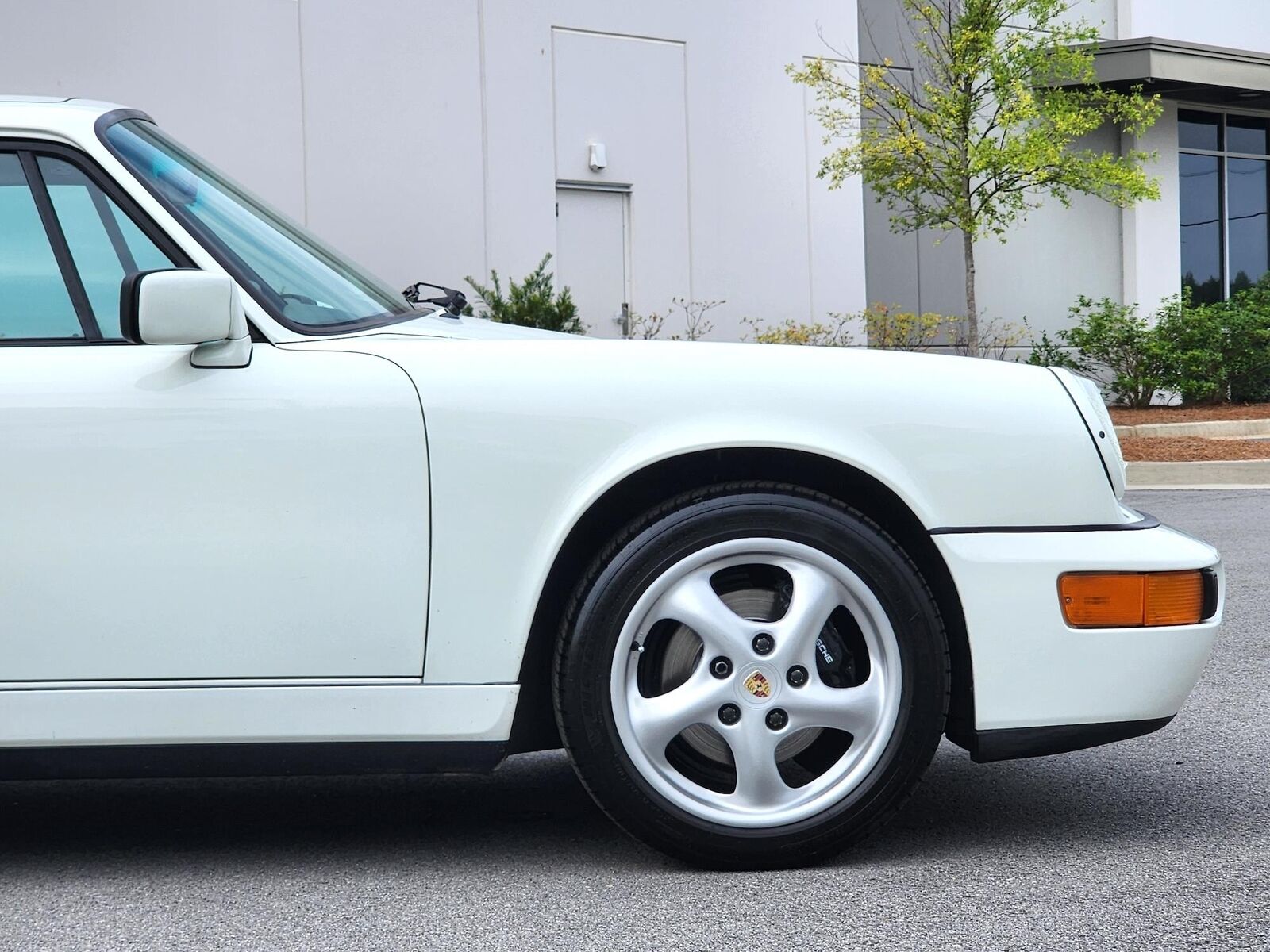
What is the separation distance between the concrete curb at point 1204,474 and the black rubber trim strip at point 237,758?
11.1 m

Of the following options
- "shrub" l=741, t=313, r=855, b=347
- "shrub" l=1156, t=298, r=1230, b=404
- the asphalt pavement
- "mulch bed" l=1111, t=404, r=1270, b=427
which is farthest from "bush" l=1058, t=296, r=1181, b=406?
the asphalt pavement

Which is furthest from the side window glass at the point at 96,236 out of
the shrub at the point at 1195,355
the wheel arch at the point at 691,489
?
the shrub at the point at 1195,355

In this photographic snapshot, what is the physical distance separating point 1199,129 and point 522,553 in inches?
808

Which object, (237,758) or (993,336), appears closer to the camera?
(237,758)

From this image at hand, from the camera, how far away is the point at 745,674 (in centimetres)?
287

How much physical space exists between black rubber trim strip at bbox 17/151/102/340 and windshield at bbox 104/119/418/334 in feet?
0.55

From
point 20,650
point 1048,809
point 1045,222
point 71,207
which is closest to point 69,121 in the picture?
point 71,207

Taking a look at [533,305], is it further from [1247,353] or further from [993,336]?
[1247,353]

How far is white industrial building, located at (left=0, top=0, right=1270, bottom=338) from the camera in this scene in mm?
13805

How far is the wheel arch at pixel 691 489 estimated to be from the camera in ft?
9.63

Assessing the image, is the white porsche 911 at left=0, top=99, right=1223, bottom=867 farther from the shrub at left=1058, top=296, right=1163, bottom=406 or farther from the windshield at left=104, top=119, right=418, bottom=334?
the shrub at left=1058, top=296, right=1163, bottom=406

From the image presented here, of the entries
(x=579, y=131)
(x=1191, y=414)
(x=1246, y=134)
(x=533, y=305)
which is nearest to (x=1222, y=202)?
(x=1246, y=134)

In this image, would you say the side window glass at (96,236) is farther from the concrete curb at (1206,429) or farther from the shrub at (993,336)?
the shrub at (993,336)

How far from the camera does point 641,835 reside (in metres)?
2.90
